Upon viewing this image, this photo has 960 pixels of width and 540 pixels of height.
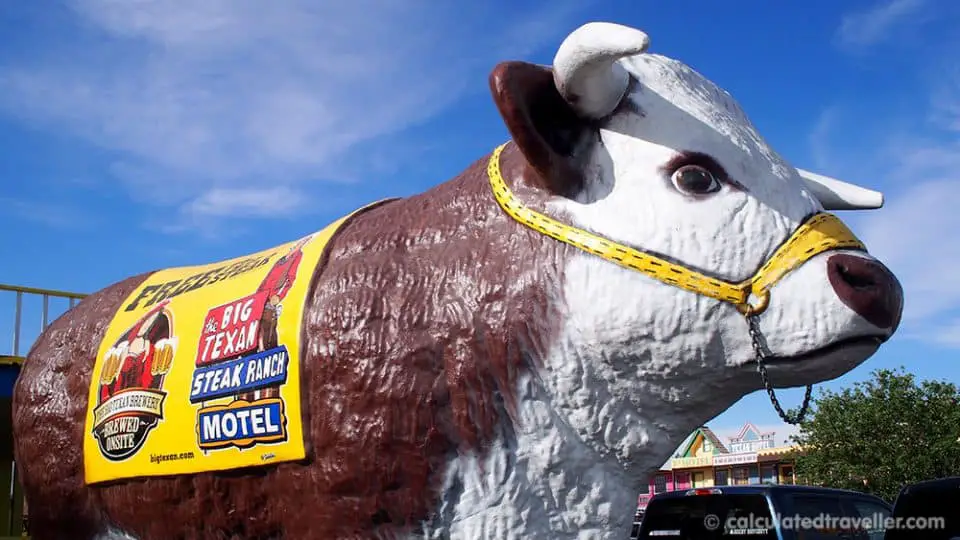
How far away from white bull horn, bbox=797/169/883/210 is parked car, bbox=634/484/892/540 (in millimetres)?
3013

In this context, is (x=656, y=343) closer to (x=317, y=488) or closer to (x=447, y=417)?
(x=447, y=417)

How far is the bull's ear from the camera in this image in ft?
8.28

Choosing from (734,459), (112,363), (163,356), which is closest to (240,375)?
(163,356)

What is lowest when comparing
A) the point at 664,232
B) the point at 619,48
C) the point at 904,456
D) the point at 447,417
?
the point at 904,456

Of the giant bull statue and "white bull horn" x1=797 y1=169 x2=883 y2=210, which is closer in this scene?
the giant bull statue

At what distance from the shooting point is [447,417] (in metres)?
2.63

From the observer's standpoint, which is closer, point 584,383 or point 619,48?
point 619,48

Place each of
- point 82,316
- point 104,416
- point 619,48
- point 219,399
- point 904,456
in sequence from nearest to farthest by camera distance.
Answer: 1. point 619,48
2. point 219,399
3. point 104,416
4. point 82,316
5. point 904,456

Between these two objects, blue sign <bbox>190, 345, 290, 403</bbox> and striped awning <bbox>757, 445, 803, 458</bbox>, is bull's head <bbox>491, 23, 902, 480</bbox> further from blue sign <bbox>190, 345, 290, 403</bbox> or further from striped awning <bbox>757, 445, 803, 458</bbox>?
striped awning <bbox>757, 445, 803, 458</bbox>

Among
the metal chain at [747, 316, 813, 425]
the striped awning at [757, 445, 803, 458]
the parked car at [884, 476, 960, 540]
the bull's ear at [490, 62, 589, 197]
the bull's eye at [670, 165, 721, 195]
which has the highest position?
the bull's ear at [490, 62, 589, 197]

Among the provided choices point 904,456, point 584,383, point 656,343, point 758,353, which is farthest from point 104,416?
point 904,456

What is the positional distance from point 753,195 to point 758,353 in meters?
0.44

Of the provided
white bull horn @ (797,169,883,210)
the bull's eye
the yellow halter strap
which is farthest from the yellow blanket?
white bull horn @ (797,169,883,210)

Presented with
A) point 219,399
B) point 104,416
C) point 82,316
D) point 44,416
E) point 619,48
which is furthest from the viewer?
→ point 82,316
